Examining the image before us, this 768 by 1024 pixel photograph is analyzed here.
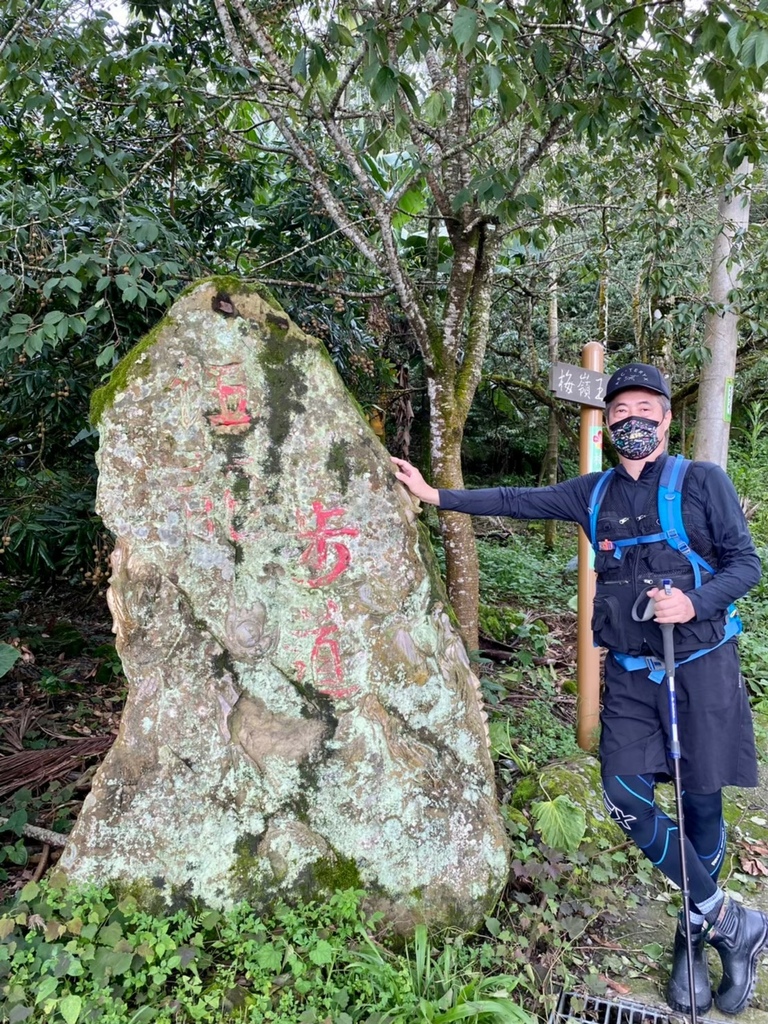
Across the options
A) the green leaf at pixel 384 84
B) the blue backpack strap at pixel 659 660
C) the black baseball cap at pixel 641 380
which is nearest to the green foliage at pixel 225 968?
the blue backpack strap at pixel 659 660

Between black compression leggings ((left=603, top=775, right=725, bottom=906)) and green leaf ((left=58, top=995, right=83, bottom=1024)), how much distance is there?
1.99 metres

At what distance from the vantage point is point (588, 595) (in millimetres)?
4203

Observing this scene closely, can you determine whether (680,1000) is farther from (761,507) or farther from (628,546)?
(761,507)

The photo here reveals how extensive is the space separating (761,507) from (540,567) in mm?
2937

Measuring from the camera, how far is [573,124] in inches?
148

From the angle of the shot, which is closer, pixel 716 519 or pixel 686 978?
pixel 716 519

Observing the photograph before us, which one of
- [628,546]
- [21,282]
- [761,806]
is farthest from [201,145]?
[761,806]

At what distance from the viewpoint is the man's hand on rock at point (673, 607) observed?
2377mm

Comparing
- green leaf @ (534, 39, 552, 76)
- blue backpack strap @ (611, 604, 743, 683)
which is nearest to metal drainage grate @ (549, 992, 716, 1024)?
blue backpack strap @ (611, 604, 743, 683)

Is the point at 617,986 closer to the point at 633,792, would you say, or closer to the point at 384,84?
the point at 633,792

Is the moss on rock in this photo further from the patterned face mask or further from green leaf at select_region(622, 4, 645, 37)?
green leaf at select_region(622, 4, 645, 37)

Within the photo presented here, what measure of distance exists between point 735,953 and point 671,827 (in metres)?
0.53

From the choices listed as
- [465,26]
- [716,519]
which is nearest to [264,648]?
[716,519]

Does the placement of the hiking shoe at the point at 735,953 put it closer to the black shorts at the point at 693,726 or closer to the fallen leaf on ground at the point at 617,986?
the fallen leaf on ground at the point at 617,986
